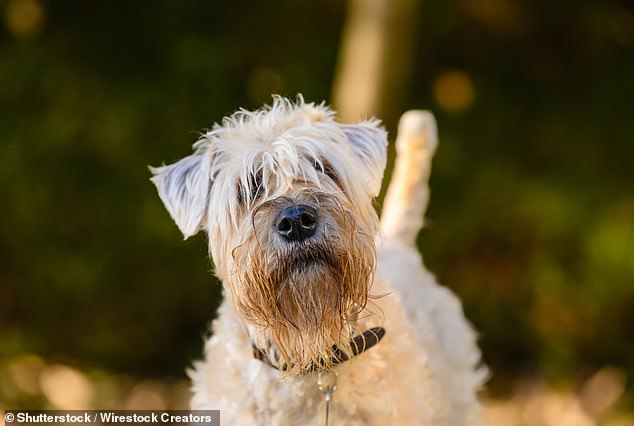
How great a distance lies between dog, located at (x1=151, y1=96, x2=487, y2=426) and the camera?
A: 3.08 metres

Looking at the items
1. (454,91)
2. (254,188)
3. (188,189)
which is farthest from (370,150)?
(454,91)

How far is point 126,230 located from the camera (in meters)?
7.09

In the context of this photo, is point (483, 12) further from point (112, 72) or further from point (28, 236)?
point (28, 236)

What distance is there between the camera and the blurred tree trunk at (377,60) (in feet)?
20.2

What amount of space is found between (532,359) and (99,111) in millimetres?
4305

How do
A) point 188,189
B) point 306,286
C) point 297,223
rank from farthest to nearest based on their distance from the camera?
point 188,189
point 306,286
point 297,223

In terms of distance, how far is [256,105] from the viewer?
7.05 metres

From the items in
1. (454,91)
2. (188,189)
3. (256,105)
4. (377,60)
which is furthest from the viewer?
(454,91)

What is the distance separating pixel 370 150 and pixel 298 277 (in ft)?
2.28

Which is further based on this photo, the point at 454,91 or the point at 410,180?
the point at 454,91

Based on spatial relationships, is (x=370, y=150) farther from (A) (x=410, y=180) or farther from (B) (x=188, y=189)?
(A) (x=410, y=180)

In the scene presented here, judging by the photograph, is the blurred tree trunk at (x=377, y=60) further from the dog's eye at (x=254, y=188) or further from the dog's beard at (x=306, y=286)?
the dog's beard at (x=306, y=286)

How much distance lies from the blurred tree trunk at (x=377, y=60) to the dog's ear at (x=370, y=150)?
2.60 meters

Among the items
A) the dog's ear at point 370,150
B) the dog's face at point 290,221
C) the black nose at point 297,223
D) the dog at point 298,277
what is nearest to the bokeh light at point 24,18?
the dog at point 298,277
